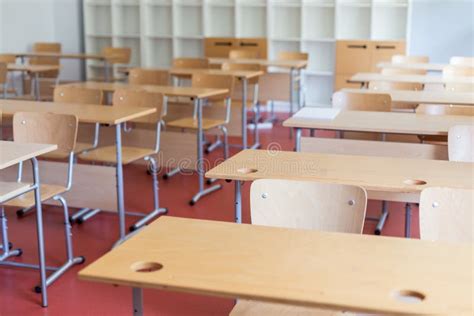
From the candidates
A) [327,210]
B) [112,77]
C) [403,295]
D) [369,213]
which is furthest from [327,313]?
[112,77]

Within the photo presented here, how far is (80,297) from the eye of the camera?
3.26 meters

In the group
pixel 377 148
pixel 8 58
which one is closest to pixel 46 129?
pixel 377 148

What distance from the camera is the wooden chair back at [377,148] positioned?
11.0 feet

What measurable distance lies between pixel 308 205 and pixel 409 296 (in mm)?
719

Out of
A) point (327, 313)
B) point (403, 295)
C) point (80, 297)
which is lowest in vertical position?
point (80, 297)

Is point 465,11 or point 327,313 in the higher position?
point 465,11

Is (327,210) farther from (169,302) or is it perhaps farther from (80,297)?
(80,297)

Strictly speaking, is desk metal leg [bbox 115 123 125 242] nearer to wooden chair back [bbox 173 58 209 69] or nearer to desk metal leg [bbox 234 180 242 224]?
→ desk metal leg [bbox 234 180 242 224]

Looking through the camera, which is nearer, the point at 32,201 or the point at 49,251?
the point at 32,201

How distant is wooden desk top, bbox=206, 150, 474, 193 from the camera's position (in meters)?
2.46

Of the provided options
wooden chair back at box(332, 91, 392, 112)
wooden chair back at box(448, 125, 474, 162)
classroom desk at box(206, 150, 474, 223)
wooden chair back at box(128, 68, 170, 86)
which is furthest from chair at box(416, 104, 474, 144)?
wooden chair back at box(128, 68, 170, 86)

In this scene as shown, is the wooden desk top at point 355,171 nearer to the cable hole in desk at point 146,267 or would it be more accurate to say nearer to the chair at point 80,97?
the cable hole in desk at point 146,267

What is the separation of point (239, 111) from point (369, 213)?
6.68 ft

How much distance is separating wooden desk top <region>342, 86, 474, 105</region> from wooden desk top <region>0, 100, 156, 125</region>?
1.63 meters
